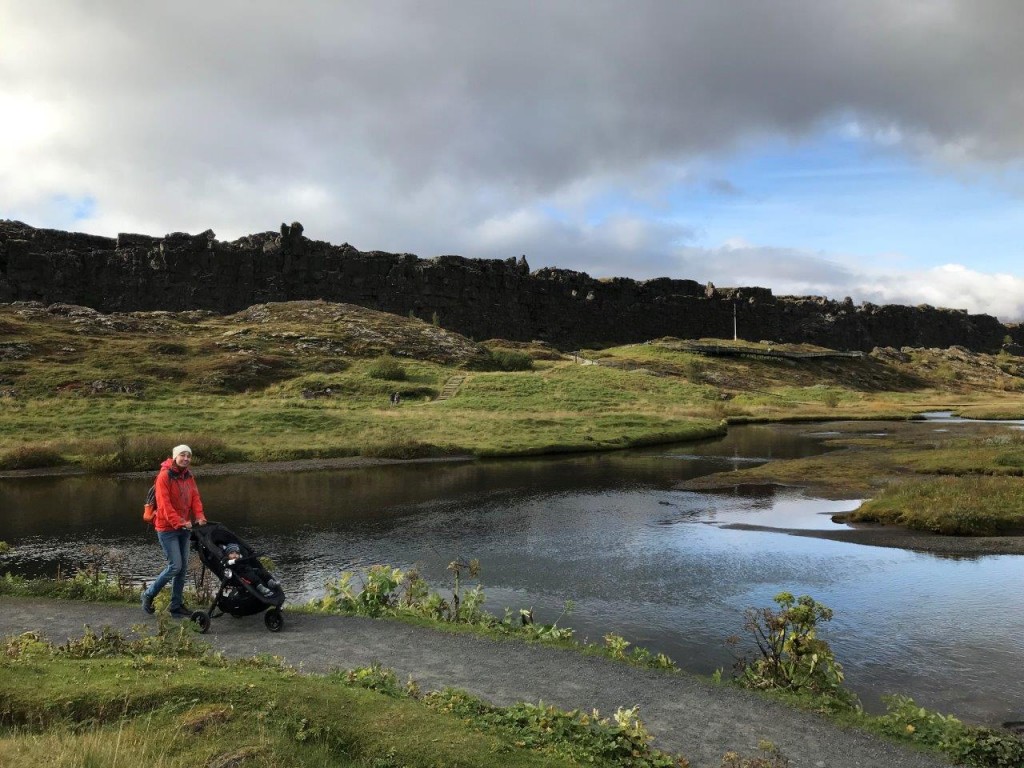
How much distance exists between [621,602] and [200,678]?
10938mm

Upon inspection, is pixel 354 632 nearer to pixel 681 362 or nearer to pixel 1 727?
pixel 1 727

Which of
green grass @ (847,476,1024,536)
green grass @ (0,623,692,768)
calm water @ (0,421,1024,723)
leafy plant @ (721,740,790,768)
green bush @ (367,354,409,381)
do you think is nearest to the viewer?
green grass @ (0,623,692,768)

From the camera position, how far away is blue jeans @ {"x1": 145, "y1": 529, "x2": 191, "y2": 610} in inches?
574

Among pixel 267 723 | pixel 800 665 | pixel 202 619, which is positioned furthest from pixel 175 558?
pixel 800 665

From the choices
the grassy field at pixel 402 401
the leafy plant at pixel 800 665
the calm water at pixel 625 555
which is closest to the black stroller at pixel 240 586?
the calm water at pixel 625 555

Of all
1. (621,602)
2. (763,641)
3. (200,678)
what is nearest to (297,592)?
(621,602)

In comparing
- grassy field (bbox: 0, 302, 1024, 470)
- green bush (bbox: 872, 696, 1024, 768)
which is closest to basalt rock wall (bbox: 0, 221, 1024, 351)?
grassy field (bbox: 0, 302, 1024, 470)

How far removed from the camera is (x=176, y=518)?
47.4ft

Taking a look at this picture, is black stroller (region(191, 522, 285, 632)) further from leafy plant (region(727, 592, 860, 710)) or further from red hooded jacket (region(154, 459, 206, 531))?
leafy plant (region(727, 592, 860, 710))

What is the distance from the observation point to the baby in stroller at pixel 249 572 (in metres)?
14.4

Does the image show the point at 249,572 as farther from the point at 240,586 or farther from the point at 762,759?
the point at 762,759

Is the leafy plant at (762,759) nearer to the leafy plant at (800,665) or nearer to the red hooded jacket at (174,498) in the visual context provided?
the leafy plant at (800,665)

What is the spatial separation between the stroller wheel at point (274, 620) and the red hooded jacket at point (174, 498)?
7.15 ft

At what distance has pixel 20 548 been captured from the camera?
2512cm
